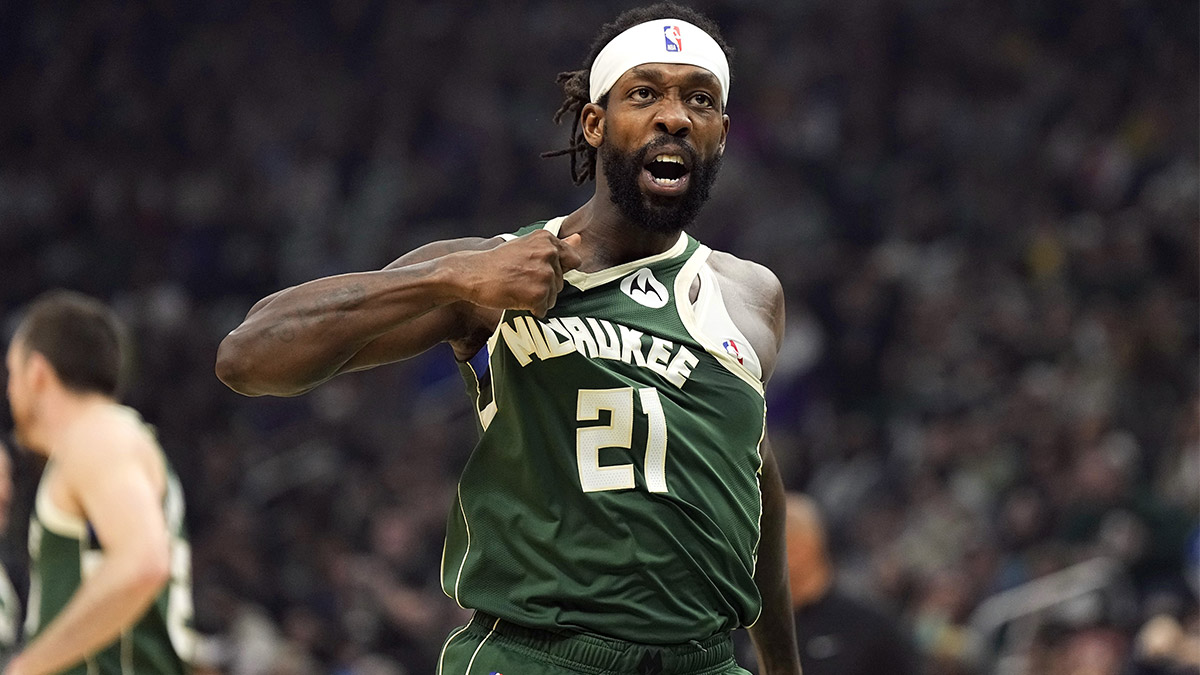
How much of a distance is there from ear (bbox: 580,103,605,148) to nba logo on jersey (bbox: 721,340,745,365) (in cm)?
55

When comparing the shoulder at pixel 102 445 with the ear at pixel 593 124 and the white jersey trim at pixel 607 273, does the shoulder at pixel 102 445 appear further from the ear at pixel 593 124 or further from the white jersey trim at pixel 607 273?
the ear at pixel 593 124

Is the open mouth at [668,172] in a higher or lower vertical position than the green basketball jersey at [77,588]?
higher

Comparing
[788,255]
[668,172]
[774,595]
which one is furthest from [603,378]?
[788,255]

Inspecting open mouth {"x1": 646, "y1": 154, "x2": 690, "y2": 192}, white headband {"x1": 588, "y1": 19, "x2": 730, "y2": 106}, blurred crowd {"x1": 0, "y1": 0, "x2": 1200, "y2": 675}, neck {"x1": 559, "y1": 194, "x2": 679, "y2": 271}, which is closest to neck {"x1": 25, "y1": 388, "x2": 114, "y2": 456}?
neck {"x1": 559, "y1": 194, "x2": 679, "y2": 271}

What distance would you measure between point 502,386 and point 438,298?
15.4 inches

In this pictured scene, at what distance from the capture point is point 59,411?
16.4 feet

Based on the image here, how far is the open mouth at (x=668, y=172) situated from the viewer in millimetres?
3582

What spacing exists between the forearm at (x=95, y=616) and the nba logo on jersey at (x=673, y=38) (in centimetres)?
217

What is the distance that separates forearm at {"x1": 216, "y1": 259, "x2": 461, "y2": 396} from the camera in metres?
3.24

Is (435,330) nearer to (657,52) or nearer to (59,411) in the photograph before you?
(657,52)

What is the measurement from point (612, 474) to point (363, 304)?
654 mm

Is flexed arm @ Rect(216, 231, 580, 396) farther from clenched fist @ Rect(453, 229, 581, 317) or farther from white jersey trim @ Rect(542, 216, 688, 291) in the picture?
white jersey trim @ Rect(542, 216, 688, 291)

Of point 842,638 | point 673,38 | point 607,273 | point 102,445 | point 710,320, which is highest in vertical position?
point 673,38

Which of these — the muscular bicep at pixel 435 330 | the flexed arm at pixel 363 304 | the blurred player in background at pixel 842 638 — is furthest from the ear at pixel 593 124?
the blurred player in background at pixel 842 638
